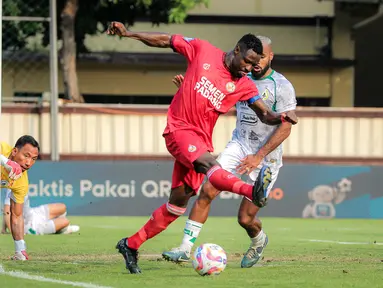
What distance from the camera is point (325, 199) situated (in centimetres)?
2275

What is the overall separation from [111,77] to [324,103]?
21.6 feet

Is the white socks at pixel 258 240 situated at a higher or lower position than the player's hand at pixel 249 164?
lower

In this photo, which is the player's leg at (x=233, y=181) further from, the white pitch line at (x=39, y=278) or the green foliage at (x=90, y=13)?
the green foliage at (x=90, y=13)

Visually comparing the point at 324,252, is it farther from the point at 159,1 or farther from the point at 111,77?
the point at 111,77

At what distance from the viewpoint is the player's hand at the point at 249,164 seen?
37.8ft

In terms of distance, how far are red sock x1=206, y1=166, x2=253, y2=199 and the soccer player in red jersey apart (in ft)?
0.49

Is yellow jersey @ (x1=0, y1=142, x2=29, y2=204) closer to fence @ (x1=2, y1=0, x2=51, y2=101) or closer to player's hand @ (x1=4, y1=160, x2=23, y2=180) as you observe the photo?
player's hand @ (x1=4, y1=160, x2=23, y2=180)

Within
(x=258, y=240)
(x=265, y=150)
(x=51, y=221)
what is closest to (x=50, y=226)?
(x=51, y=221)

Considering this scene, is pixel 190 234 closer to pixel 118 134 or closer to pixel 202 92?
pixel 202 92

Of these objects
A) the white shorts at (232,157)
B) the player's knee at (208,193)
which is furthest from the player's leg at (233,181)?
the white shorts at (232,157)

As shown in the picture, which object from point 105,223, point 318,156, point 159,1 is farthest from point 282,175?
point 159,1

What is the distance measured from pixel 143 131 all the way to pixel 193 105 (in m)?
14.2

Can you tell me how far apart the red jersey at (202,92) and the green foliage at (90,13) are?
1448 centimetres

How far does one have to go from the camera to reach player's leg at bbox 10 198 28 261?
1189 cm
